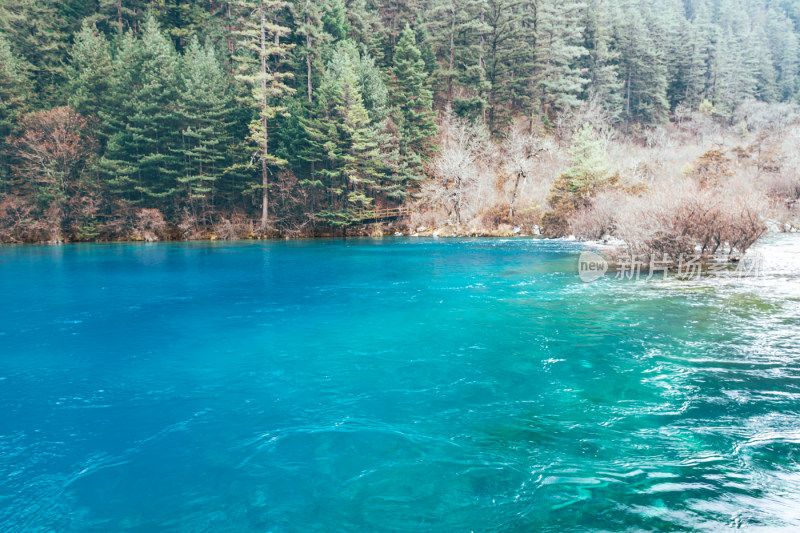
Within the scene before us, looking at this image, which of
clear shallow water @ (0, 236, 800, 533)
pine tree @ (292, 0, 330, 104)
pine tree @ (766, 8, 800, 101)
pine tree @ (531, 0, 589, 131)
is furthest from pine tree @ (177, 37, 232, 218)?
pine tree @ (766, 8, 800, 101)

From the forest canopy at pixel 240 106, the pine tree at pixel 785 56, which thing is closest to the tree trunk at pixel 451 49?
the forest canopy at pixel 240 106

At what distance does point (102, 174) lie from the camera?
1781 inches

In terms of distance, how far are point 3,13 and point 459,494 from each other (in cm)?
6987

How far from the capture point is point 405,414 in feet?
24.3

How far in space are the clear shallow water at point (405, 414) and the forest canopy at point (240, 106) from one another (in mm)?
31192

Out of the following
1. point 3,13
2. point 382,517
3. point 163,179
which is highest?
point 3,13

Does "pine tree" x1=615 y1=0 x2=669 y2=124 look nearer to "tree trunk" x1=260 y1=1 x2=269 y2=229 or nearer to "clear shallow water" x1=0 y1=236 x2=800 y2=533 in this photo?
"tree trunk" x1=260 y1=1 x2=269 y2=229

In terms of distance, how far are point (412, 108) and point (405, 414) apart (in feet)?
157

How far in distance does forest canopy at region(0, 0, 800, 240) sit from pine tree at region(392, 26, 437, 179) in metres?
0.20

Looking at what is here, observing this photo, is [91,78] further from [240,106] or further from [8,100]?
[240,106]

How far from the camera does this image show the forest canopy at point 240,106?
43.6m

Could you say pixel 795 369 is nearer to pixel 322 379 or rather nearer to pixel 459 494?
pixel 459 494

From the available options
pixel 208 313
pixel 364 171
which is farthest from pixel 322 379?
pixel 364 171

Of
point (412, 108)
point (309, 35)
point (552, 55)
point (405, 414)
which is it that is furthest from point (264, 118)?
point (405, 414)
